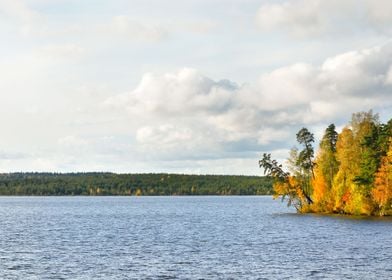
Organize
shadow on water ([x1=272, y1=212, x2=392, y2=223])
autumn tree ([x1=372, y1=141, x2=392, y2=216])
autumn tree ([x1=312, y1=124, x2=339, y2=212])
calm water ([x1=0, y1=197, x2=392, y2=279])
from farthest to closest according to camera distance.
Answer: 1. autumn tree ([x1=312, y1=124, x2=339, y2=212])
2. shadow on water ([x1=272, y1=212, x2=392, y2=223])
3. autumn tree ([x1=372, y1=141, x2=392, y2=216])
4. calm water ([x1=0, y1=197, x2=392, y2=279])

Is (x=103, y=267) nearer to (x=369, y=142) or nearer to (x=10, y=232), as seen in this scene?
(x=10, y=232)

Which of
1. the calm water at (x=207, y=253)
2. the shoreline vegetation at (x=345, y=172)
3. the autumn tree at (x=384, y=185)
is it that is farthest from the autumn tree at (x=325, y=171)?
the calm water at (x=207, y=253)

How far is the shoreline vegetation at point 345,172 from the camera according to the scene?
329ft

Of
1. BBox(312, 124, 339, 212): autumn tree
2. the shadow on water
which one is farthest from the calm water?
BBox(312, 124, 339, 212): autumn tree

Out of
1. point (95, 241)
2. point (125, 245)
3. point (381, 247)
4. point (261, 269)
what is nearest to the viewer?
point (261, 269)

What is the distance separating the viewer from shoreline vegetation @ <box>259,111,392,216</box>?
100375mm

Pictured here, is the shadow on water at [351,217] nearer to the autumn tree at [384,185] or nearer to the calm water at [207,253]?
the calm water at [207,253]

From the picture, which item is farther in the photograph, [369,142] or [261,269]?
[369,142]

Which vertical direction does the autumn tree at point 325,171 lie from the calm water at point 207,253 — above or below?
above

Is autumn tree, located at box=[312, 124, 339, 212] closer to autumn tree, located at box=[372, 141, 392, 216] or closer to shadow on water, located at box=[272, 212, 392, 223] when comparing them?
shadow on water, located at box=[272, 212, 392, 223]

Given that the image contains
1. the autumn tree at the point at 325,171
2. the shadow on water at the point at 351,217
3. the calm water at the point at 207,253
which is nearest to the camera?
the calm water at the point at 207,253

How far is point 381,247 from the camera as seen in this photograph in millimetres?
64938

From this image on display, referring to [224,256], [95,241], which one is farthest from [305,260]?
[95,241]

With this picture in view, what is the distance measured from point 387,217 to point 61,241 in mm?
52342
